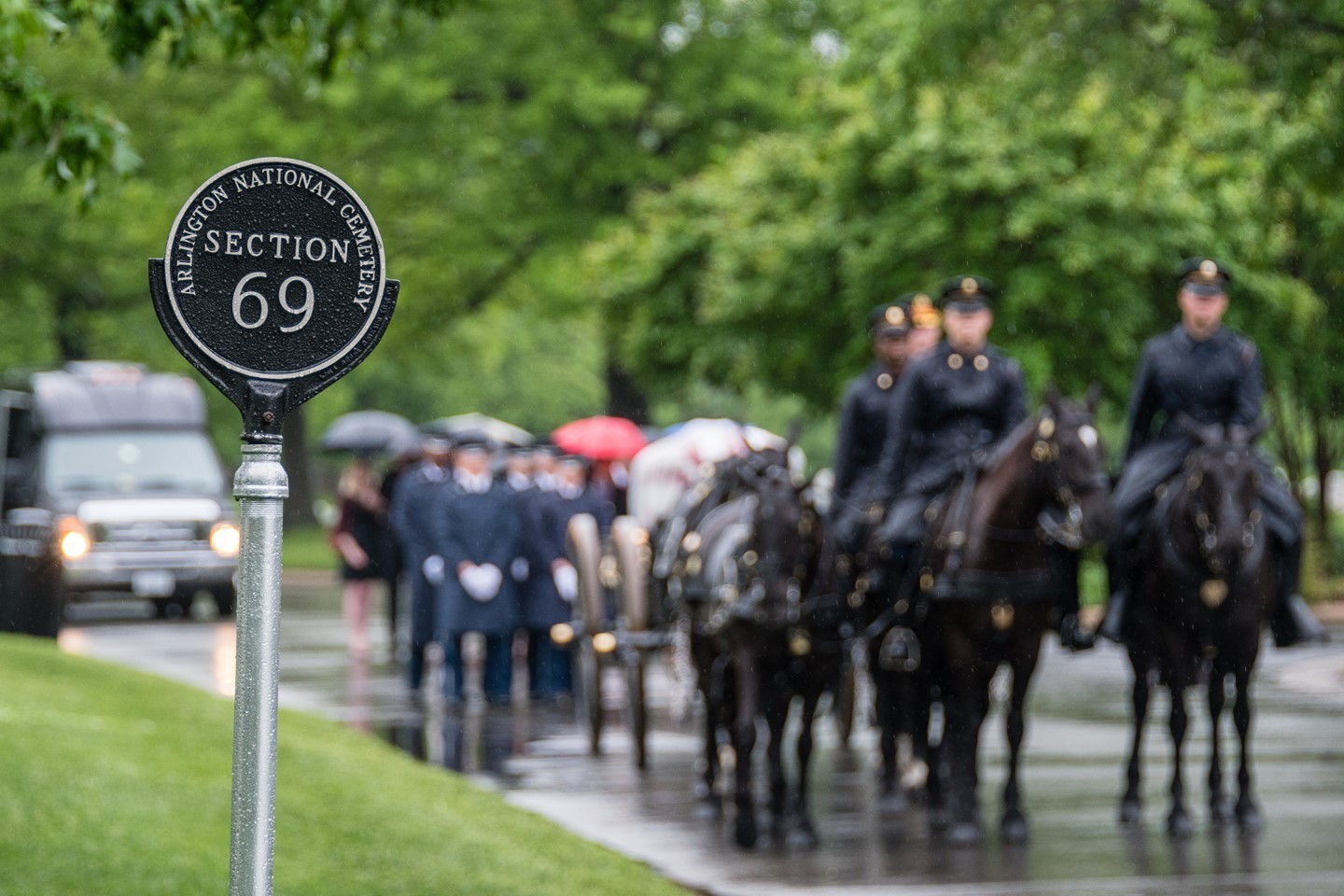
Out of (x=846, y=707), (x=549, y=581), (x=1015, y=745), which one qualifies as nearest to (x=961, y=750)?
(x=1015, y=745)

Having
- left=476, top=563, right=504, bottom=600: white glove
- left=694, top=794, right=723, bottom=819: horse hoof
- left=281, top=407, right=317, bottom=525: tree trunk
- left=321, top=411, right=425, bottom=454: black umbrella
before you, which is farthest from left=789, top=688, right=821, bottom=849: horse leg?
left=281, top=407, right=317, bottom=525: tree trunk

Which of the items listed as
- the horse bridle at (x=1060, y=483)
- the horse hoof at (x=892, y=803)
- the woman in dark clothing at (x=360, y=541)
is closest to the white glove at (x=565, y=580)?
the woman in dark clothing at (x=360, y=541)

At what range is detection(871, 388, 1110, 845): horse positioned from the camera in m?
10.7

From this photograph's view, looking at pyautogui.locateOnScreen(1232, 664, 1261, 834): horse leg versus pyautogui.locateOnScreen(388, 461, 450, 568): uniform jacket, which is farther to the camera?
pyautogui.locateOnScreen(388, 461, 450, 568): uniform jacket

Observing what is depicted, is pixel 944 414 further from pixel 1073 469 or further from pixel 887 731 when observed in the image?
pixel 887 731

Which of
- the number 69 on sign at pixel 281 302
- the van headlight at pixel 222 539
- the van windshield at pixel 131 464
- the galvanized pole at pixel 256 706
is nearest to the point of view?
the galvanized pole at pixel 256 706

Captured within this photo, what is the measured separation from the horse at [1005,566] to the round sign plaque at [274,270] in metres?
5.37

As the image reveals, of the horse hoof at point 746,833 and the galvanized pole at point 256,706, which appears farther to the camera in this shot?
the horse hoof at point 746,833

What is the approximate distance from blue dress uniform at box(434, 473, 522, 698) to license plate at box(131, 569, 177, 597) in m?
9.58

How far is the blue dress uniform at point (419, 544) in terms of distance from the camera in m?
19.7

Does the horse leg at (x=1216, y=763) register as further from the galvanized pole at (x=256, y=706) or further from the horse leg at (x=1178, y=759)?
the galvanized pole at (x=256, y=706)

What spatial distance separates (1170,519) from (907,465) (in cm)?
140

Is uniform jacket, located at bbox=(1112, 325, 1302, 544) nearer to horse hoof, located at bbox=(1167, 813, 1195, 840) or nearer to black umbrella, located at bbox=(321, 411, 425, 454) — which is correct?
horse hoof, located at bbox=(1167, 813, 1195, 840)

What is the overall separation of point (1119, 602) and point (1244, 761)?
99 centimetres
